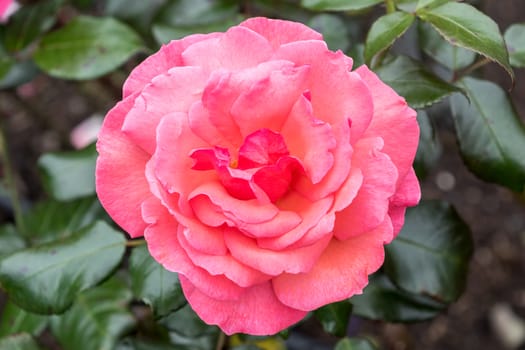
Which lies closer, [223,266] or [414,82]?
[223,266]

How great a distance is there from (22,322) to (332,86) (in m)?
0.64

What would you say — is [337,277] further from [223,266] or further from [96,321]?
[96,321]

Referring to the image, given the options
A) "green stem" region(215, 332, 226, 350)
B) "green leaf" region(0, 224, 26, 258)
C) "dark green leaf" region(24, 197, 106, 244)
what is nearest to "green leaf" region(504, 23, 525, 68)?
"green stem" region(215, 332, 226, 350)

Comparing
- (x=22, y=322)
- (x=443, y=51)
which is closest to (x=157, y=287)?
(x=22, y=322)

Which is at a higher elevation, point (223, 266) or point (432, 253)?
point (223, 266)

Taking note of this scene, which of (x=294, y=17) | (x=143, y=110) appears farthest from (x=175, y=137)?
(x=294, y=17)

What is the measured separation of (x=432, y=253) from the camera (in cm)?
89

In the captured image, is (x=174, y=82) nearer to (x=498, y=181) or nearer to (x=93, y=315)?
(x=498, y=181)

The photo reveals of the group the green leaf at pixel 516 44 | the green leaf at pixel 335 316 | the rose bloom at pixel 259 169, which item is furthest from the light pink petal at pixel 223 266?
the green leaf at pixel 516 44

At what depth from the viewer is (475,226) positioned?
1.82 meters

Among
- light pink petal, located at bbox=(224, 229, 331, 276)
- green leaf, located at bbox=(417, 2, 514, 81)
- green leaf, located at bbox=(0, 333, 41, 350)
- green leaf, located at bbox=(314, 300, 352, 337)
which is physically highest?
green leaf, located at bbox=(417, 2, 514, 81)

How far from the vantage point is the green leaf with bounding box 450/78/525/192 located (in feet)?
2.53

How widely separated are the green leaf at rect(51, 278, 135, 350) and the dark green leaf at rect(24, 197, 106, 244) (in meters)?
0.11

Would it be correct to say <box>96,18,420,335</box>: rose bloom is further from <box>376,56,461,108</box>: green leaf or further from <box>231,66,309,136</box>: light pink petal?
<box>376,56,461,108</box>: green leaf
